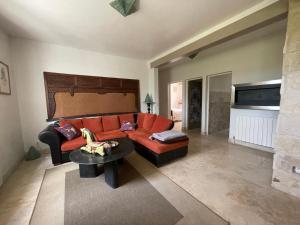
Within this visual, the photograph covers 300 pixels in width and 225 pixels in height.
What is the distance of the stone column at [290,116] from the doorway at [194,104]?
3633 millimetres

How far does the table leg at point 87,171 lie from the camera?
2.22 metres

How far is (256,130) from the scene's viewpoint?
327 cm

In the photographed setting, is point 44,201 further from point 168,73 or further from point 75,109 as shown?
point 168,73

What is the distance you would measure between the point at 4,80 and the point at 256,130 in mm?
5313

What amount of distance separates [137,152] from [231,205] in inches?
78.6

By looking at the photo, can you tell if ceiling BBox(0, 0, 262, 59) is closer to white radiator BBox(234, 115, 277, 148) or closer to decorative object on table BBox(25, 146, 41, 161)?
white radiator BBox(234, 115, 277, 148)

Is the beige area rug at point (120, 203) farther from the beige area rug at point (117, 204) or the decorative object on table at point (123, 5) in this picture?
the decorative object on table at point (123, 5)

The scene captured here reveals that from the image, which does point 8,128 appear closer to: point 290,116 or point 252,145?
point 290,116

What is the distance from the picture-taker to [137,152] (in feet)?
10.4

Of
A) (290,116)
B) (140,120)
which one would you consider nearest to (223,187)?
(290,116)

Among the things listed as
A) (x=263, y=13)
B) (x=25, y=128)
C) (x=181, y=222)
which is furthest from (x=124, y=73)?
(x=181, y=222)

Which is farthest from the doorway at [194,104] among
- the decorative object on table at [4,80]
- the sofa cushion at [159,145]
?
the decorative object on table at [4,80]

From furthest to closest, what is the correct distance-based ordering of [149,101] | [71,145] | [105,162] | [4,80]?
[149,101] → [71,145] → [4,80] → [105,162]

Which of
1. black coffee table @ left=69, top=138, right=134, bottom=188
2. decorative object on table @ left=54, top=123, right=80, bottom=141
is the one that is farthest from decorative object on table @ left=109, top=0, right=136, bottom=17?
decorative object on table @ left=54, top=123, right=80, bottom=141
